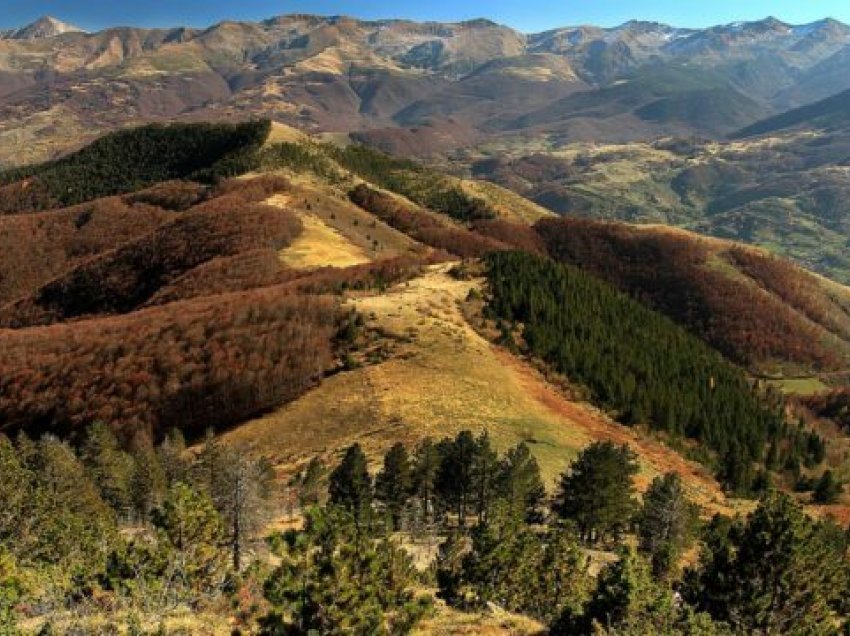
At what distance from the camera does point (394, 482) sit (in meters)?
72.5

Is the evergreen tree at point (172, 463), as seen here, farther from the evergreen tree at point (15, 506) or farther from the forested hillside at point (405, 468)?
the evergreen tree at point (15, 506)

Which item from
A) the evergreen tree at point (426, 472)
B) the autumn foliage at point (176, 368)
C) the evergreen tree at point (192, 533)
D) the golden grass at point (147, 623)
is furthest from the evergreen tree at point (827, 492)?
the golden grass at point (147, 623)

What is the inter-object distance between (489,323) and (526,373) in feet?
49.4

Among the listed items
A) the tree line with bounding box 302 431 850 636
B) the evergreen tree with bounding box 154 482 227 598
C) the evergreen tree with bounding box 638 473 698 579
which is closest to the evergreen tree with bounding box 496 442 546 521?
the tree line with bounding box 302 431 850 636

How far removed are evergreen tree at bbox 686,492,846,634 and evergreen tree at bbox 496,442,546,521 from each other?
25302 millimetres

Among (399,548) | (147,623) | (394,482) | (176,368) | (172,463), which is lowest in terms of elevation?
(172,463)

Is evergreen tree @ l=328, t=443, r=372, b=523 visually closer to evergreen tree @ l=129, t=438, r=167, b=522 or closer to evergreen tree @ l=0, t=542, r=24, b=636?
evergreen tree @ l=129, t=438, r=167, b=522

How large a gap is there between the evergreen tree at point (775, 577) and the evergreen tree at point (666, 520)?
23.4m

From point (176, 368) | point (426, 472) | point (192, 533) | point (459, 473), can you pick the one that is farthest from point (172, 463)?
point (192, 533)

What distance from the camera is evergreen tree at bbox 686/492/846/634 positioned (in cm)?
3978

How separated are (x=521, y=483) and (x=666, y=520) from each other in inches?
511

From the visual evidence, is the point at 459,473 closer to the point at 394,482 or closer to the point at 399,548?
the point at 394,482

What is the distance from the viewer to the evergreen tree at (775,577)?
131 ft

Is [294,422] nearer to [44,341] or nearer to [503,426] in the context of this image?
[503,426]
